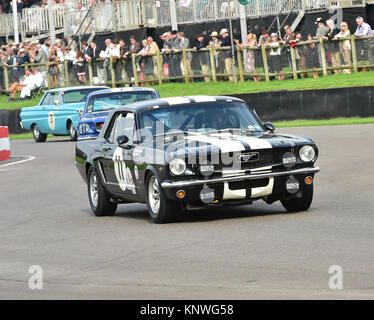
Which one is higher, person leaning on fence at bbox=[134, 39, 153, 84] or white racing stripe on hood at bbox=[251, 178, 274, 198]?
person leaning on fence at bbox=[134, 39, 153, 84]

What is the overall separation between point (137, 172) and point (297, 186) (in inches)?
71.0

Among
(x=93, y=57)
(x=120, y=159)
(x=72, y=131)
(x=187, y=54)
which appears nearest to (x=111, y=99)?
(x=72, y=131)

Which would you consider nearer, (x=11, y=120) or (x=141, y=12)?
(x=11, y=120)

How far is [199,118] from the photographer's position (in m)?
11.8

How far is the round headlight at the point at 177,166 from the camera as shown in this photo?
1070 cm

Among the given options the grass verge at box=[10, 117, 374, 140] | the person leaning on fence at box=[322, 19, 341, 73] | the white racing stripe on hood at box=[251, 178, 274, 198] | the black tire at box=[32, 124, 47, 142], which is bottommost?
the black tire at box=[32, 124, 47, 142]

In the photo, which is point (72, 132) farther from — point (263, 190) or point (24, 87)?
point (263, 190)

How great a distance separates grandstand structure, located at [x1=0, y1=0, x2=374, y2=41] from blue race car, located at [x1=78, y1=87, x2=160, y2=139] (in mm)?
12180

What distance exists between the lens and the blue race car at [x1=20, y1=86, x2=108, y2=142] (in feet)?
91.4

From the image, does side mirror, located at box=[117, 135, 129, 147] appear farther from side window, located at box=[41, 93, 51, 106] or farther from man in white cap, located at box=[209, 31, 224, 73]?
man in white cap, located at box=[209, 31, 224, 73]

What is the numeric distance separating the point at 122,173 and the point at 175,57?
22541 mm

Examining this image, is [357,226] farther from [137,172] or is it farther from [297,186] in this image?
[137,172]

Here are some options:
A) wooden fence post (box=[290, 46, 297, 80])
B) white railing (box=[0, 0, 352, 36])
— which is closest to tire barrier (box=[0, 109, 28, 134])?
white railing (box=[0, 0, 352, 36])
